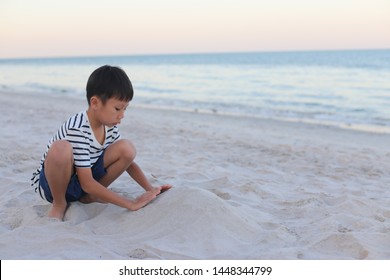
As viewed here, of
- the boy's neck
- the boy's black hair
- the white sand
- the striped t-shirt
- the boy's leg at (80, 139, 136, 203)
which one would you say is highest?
the boy's black hair

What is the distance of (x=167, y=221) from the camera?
289 centimetres

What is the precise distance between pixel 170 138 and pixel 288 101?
7843mm

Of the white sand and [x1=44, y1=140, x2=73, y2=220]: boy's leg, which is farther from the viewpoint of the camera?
[x1=44, y1=140, x2=73, y2=220]: boy's leg

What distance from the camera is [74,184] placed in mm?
3102

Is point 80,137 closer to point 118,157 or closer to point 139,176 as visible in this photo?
point 118,157

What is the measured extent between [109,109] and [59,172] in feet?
1.73

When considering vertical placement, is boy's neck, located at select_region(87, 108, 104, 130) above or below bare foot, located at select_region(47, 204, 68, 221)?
above

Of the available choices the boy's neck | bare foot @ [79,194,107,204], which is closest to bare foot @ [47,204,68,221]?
bare foot @ [79,194,107,204]

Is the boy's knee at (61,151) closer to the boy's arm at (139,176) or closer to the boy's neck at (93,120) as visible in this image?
the boy's neck at (93,120)

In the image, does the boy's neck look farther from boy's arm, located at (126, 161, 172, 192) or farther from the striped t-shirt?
boy's arm, located at (126, 161, 172, 192)

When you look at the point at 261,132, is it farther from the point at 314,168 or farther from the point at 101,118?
the point at 101,118

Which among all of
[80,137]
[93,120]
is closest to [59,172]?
[80,137]

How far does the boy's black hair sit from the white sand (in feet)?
2.52

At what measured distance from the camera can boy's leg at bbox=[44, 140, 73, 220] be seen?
2.87 m
